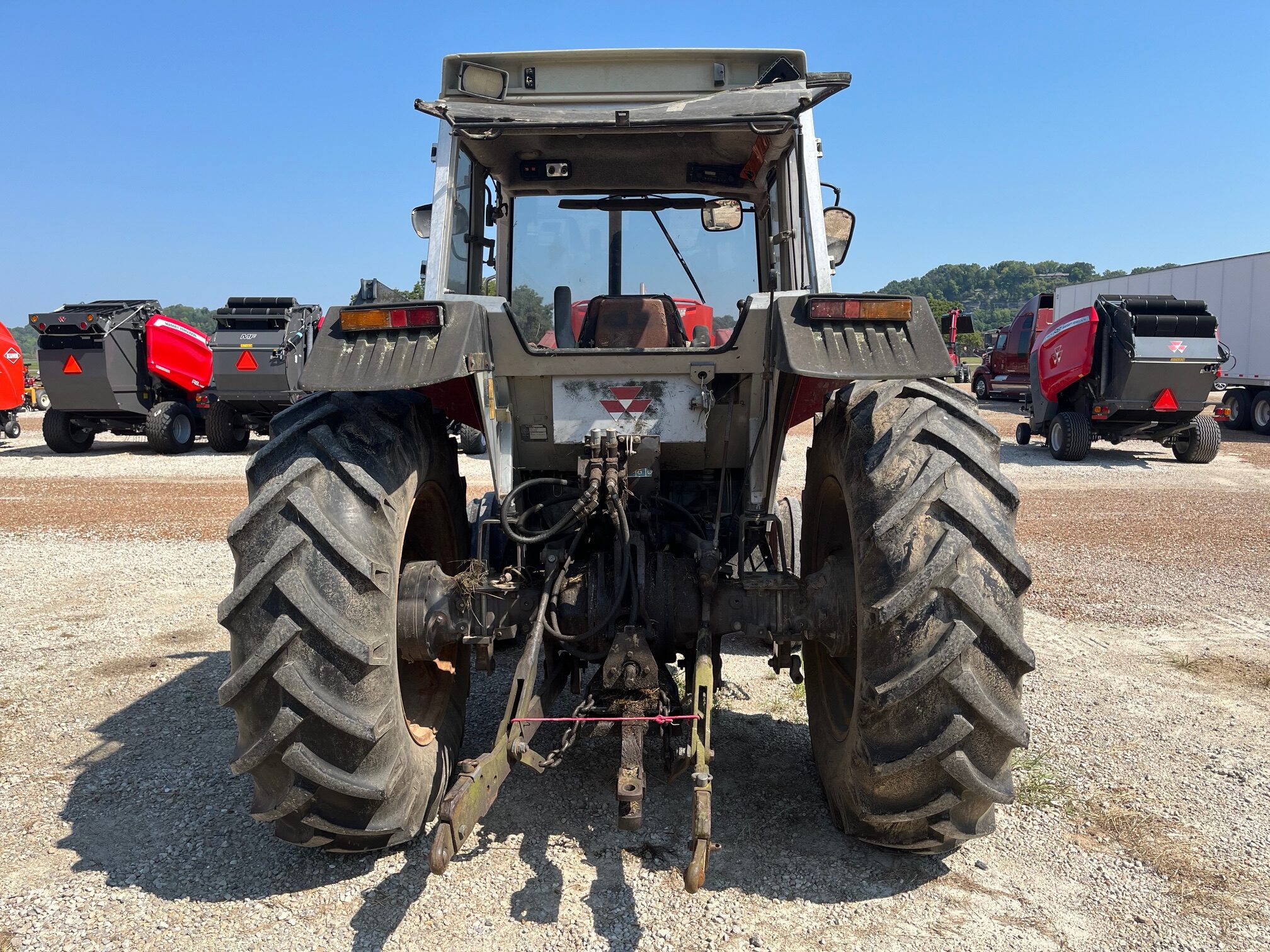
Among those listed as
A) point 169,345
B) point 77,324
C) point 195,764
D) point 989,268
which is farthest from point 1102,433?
point 989,268

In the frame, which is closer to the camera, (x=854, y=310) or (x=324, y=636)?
(x=324, y=636)

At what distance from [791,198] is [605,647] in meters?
2.03

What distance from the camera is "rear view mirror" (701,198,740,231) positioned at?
435 centimetres

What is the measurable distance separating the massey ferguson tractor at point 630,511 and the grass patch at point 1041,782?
779 mm

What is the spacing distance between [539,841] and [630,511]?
1.25 metres

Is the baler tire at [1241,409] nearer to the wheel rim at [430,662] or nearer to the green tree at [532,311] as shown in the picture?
the green tree at [532,311]

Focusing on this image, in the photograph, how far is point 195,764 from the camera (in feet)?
12.3

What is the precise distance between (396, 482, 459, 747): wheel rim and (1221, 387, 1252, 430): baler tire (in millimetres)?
19899

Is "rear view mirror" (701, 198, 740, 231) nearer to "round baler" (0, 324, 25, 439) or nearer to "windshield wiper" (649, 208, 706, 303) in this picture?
"windshield wiper" (649, 208, 706, 303)

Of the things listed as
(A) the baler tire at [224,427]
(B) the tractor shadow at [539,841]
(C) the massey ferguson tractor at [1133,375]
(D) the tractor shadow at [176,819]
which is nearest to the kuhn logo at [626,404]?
(B) the tractor shadow at [539,841]

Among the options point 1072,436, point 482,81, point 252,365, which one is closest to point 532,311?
point 482,81

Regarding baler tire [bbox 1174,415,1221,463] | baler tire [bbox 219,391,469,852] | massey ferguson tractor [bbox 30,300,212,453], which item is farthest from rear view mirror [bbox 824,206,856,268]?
massey ferguson tractor [bbox 30,300,212,453]

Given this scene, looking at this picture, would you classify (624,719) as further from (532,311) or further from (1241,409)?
(1241,409)

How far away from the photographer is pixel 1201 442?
44.7 feet
